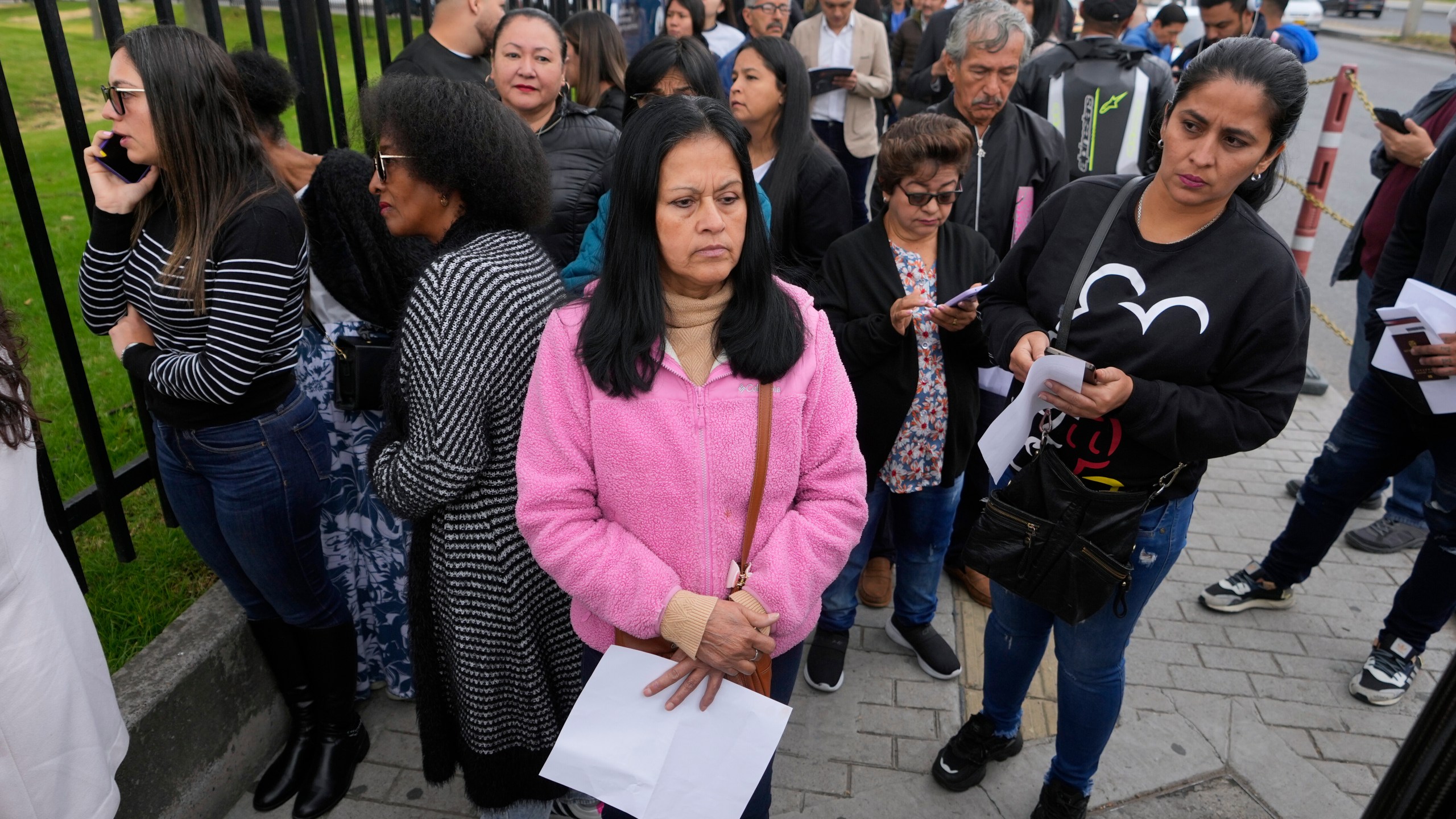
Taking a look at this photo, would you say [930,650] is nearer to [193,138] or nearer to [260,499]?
[260,499]

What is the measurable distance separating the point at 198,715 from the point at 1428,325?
12.1 ft

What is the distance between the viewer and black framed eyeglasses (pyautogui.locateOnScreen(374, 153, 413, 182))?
2.12m

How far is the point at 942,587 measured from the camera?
3.92 meters

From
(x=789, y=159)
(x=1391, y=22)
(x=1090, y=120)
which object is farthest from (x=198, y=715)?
(x=1391, y=22)

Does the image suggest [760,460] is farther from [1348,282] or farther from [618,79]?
[1348,282]

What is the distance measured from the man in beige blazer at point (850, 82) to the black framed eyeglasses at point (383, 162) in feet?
14.8

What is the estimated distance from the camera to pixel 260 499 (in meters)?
2.51

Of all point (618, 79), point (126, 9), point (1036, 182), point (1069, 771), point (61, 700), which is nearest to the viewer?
point (61, 700)

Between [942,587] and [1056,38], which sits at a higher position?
[1056,38]

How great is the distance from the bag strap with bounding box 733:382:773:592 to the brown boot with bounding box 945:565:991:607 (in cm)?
210

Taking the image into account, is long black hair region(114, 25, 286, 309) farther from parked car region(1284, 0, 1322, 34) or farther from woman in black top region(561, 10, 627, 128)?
parked car region(1284, 0, 1322, 34)

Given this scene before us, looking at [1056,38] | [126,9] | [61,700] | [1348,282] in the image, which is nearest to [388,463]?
[61,700]

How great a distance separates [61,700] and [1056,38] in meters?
8.54

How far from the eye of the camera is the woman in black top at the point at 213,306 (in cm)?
228
